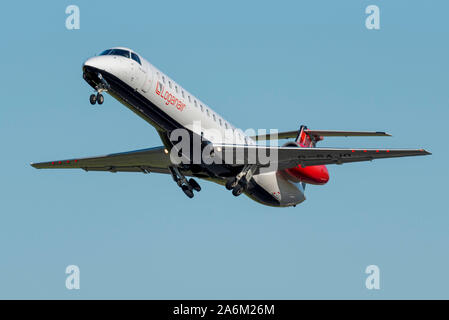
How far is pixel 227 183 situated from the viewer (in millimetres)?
28078

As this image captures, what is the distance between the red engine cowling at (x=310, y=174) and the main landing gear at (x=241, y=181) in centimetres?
274

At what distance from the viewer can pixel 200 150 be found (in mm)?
26594

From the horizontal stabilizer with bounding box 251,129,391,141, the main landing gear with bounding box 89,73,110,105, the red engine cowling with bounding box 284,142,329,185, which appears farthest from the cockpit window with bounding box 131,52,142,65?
the red engine cowling with bounding box 284,142,329,185

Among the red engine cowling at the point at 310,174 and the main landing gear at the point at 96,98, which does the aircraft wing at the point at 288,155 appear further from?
the main landing gear at the point at 96,98

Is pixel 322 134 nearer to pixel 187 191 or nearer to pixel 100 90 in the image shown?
pixel 187 191

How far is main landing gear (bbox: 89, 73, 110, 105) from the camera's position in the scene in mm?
23156

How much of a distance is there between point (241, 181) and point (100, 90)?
7.25m

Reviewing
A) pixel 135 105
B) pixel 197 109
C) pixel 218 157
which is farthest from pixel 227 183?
pixel 135 105

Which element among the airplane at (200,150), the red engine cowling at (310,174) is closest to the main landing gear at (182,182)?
the airplane at (200,150)

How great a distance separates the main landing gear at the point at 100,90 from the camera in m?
23.2

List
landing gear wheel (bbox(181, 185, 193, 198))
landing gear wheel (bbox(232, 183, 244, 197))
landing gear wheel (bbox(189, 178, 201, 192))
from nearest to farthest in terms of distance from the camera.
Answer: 1. landing gear wheel (bbox(232, 183, 244, 197))
2. landing gear wheel (bbox(181, 185, 193, 198))
3. landing gear wheel (bbox(189, 178, 201, 192))

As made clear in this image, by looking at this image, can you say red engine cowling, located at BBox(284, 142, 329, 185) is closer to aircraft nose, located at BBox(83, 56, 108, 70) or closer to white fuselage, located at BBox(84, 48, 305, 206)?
white fuselage, located at BBox(84, 48, 305, 206)

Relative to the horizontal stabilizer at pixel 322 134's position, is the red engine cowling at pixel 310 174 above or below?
below

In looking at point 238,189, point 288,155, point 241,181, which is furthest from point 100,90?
point 288,155
